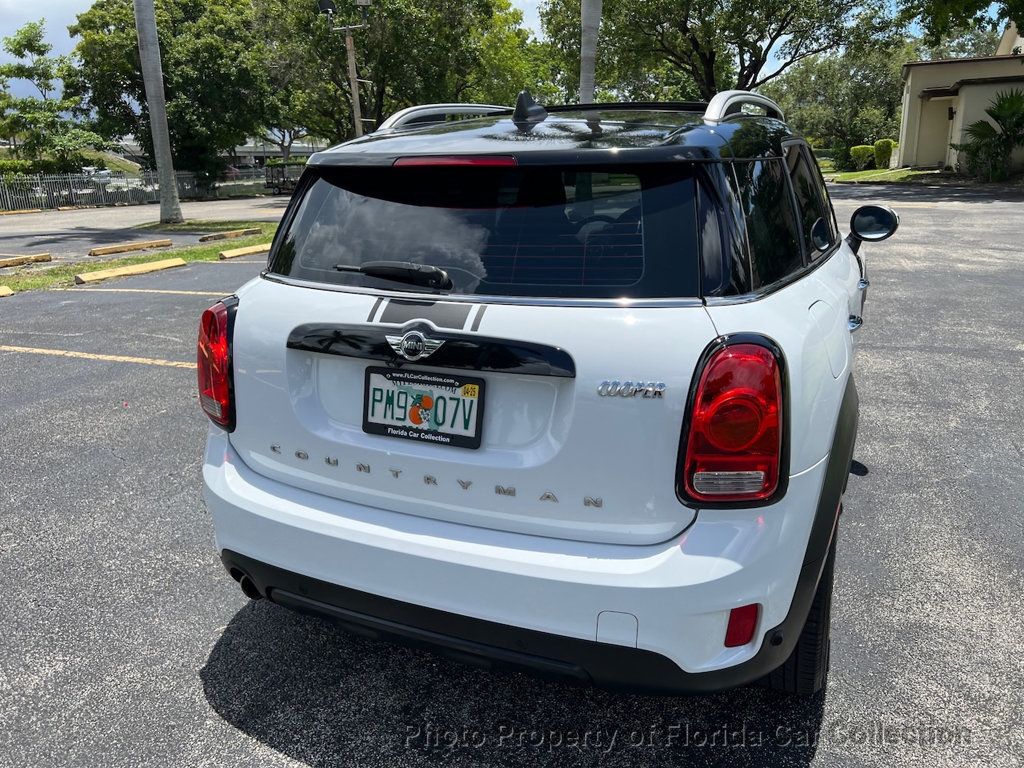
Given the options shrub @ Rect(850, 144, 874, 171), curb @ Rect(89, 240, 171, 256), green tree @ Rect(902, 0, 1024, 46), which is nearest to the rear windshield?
curb @ Rect(89, 240, 171, 256)

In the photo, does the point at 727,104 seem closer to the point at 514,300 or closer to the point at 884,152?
the point at 514,300

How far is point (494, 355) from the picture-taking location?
79.4 inches

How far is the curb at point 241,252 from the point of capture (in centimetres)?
1268

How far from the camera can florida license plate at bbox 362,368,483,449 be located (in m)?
2.09

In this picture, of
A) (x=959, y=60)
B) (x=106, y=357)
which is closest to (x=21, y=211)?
(x=106, y=357)

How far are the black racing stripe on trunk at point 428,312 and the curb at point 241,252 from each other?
11467 millimetres

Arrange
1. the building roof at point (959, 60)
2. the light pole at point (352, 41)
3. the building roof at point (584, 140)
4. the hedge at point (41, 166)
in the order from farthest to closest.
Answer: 1. the hedge at point (41, 166)
2. the building roof at point (959, 60)
3. the light pole at point (352, 41)
4. the building roof at point (584, 140)

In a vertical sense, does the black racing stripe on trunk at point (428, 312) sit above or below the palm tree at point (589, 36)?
below

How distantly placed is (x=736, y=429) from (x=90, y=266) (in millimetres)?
12850

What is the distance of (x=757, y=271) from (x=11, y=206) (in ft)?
119

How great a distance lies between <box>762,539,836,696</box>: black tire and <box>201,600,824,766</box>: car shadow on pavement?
10 centimetres

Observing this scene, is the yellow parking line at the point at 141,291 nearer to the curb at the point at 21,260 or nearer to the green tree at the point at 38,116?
the curb at the point at 21,260

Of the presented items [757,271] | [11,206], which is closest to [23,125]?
[11,206]

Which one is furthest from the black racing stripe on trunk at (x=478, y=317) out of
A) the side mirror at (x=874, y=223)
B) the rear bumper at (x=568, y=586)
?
the side mirror at (x=874, y=223)
